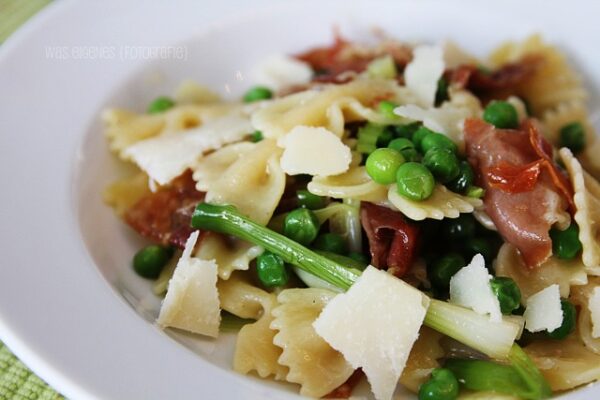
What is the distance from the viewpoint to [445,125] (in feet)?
12.1

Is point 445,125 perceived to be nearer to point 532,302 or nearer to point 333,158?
point 333,158

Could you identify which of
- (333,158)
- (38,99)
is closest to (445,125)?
(333,158)

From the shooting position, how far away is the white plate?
2.74 metres

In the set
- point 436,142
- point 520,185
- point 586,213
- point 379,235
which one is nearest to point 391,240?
point 379,235

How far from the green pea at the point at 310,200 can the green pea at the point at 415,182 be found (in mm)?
464

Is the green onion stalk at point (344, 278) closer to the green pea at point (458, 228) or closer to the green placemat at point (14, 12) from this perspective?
the green pea at point (458, 228)

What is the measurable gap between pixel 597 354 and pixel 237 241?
1.75m

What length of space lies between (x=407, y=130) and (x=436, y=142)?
35 centimetres

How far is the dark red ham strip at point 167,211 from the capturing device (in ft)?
12.1

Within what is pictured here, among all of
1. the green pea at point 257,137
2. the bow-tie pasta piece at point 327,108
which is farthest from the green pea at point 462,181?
the green pea at point 257,137

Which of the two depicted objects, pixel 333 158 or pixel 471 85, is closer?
pixel 333 158

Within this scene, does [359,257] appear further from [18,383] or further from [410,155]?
[18,383]

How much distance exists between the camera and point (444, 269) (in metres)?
3.29

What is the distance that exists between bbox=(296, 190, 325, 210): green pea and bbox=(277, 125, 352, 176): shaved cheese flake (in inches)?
6.4
